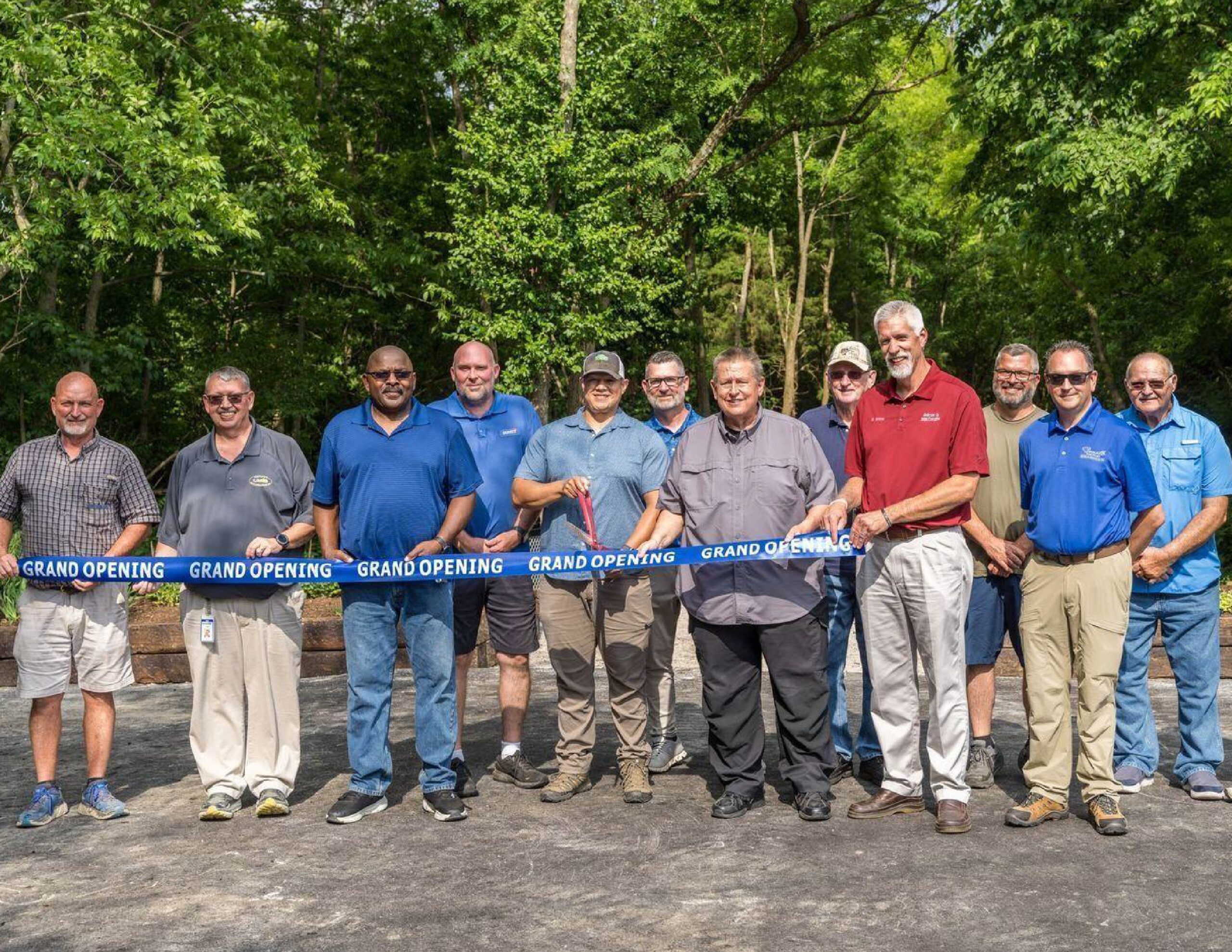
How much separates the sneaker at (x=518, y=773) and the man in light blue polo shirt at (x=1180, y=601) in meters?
2.86

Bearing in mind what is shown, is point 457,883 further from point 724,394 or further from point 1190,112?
point 1190,112

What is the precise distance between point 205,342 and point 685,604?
18.0 meters

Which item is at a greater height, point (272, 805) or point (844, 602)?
point (844, 602)

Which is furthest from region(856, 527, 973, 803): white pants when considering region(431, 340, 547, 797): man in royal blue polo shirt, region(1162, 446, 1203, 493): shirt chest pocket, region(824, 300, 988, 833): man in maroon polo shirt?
region(431, 340, 547, 797): man in royal blue polo shirt

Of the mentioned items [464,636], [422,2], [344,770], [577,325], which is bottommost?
[344,770]

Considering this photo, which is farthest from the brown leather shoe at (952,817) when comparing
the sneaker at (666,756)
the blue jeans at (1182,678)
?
the sneaker at (666,756)

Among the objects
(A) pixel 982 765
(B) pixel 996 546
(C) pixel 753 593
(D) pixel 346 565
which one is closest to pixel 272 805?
(D) pixel 346 565

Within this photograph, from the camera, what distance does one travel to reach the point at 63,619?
20.2 ft

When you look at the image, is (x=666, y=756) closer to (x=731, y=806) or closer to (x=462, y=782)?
→ (x=731, y=806)

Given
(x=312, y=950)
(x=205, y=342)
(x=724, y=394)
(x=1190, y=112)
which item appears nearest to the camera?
(x=312, y=950)

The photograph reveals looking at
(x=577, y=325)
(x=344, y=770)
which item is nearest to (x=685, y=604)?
(x=344, y=770)

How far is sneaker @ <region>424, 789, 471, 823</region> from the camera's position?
5.95 meters

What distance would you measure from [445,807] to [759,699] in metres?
1.55

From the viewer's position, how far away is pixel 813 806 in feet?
19.2
